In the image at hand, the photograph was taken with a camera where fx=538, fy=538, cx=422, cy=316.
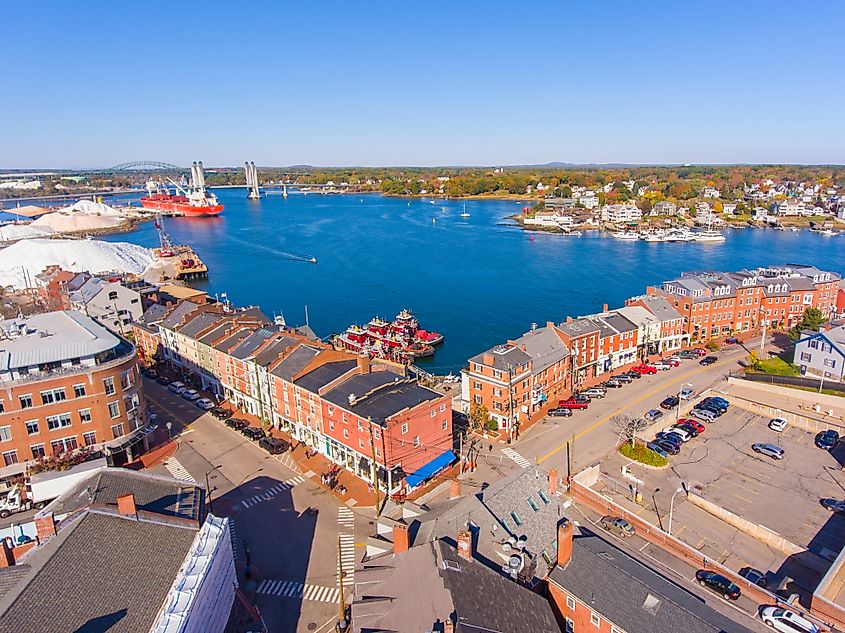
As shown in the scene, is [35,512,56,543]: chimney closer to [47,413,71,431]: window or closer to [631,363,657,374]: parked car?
[47,413,71,431]: window

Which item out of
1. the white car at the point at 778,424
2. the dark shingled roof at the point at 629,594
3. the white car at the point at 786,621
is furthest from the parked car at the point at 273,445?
the white car at the point at 778,424

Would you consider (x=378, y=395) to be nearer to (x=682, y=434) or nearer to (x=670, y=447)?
(x=670, y=447)

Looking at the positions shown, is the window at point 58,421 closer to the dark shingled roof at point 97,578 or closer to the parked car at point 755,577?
the dark shingled roof at point 97,578

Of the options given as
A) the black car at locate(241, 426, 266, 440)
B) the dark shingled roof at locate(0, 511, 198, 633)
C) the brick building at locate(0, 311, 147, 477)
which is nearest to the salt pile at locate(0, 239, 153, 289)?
the brick building at locate(0, 311, 147, 477)

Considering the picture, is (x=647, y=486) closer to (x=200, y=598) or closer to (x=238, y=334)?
(x=200, y=598)

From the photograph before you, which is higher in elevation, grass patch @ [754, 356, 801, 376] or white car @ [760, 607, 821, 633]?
white car @ [760, 607, 821, 633]

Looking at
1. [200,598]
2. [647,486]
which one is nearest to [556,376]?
[647,486]
